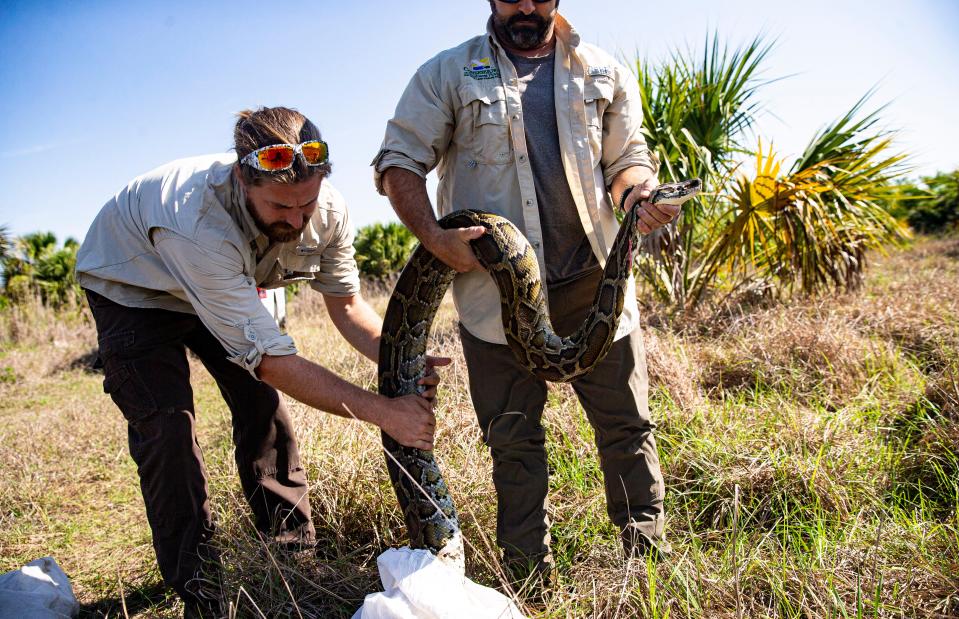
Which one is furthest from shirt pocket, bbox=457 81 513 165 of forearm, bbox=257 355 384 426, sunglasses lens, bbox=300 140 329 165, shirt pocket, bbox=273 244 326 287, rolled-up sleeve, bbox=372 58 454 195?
forearm, bbox=257 355 384 426

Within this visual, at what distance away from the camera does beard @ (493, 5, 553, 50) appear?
3406 mm

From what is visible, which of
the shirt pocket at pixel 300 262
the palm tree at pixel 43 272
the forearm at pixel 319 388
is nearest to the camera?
the forearm at pixel 319 388

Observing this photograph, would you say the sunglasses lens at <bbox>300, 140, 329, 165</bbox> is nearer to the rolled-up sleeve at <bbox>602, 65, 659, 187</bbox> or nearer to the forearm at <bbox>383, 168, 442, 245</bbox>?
the forearm at <bbox>383, 168, 442, 245</bbox>

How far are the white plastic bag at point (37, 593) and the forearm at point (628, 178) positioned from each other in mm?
3932

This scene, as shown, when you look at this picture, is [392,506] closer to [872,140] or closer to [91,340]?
[872,140]

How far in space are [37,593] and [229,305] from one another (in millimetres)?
1995

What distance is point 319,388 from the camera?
311 cm

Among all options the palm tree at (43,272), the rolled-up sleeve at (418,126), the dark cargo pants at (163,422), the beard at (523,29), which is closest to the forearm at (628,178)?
the beard at (523,29)

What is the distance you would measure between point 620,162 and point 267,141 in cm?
198

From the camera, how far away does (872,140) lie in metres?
8.56

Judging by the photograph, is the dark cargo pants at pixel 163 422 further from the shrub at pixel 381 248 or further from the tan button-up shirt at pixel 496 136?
the shrub at pixel 381 248

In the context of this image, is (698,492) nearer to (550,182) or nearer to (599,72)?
(550,182)

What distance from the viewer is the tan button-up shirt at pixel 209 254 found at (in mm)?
3172

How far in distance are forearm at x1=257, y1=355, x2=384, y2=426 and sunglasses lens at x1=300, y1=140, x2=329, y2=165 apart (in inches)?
41.2
